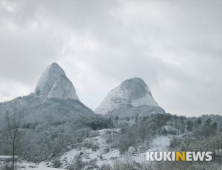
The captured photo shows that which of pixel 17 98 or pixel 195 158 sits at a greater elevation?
pixel 17 98

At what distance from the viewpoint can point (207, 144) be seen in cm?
4566

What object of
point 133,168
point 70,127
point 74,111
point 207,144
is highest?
point 74,111

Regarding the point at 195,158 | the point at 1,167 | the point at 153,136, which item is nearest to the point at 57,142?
the point at 153,136

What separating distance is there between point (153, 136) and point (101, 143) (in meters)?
16.6

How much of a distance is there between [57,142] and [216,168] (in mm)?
61165

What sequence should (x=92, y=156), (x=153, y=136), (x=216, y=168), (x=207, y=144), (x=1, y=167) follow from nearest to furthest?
(x=216, y=168) < (x=1, y=167) < (x=207, y=144) < (x=92, y=156) < (x=153, y=136)

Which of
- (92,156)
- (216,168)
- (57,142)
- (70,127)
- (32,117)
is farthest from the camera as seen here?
(32,117)

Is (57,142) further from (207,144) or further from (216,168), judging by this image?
(216,168)

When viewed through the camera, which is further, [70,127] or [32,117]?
[32,117]

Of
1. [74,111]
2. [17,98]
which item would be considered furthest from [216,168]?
[17,98]

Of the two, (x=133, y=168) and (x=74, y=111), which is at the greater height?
(x=74, y=111)

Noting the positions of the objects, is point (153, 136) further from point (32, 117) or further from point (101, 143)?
point (32, 117)

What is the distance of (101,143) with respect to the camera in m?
81.0

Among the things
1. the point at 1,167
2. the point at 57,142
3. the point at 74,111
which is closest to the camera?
the point at 1,167
